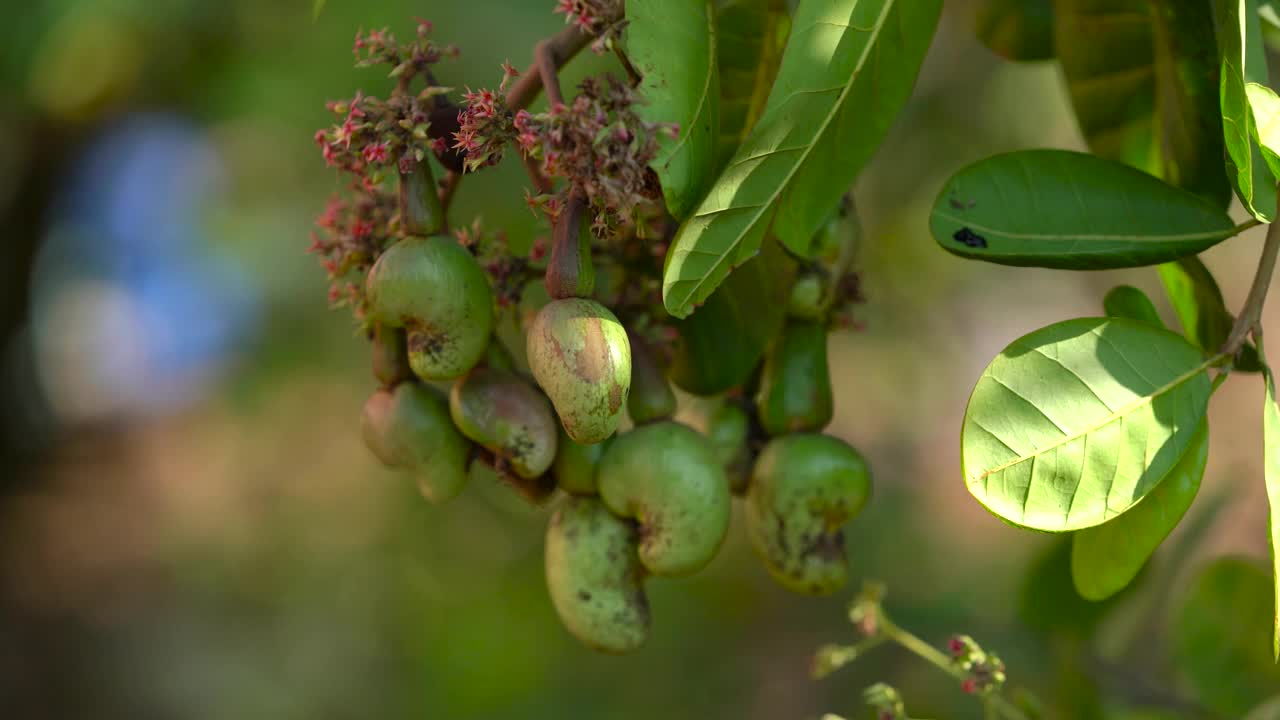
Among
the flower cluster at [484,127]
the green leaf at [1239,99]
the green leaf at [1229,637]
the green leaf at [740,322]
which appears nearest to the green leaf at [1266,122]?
the green leaf at [1239,99]

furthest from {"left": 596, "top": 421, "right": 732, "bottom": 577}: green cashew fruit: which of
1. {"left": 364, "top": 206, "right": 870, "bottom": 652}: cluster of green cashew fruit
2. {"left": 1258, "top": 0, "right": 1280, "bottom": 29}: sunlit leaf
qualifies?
{"left": 1258, "top": 0, "right": 1280, "bottom": 29}: sunlit leaf

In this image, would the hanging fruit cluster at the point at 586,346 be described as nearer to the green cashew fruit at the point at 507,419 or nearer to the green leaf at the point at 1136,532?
the green cashew fruit at the point at 507,419

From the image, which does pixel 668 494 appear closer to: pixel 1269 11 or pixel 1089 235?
pixel 1089 235

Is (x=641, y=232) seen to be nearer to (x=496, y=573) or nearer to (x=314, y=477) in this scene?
(x=496, y=573)

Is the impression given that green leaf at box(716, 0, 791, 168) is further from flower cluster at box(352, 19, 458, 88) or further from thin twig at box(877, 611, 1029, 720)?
thin twig at box(877, 611, 1029, 720)

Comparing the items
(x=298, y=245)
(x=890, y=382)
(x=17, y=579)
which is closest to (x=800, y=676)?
(x=890, y=382)
